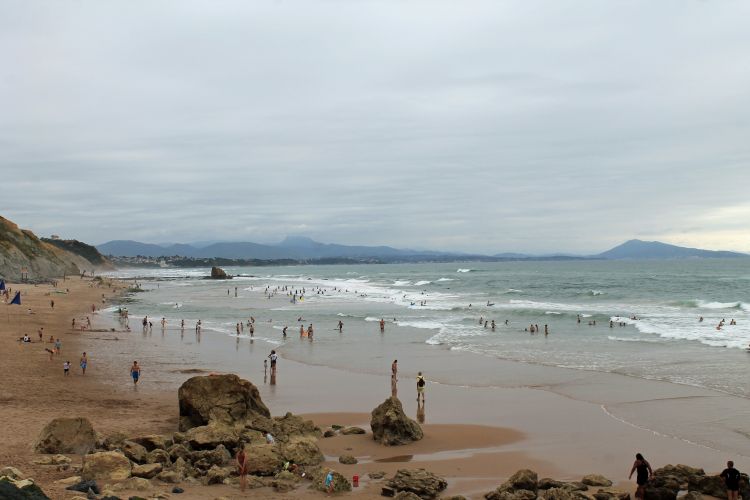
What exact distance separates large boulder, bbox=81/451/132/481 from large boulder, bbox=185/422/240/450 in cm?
187

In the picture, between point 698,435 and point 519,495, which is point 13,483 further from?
point 698,435

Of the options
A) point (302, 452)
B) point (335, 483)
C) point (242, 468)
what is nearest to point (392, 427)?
point (302, 452)

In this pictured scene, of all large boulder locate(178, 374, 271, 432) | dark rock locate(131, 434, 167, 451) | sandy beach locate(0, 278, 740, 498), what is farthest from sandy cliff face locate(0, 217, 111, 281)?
dark rock locate(131, 434, 167, 451)

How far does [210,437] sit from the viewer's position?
1388cm

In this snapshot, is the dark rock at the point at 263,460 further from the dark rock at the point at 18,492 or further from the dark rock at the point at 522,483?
the dark rock at the point at 522,483

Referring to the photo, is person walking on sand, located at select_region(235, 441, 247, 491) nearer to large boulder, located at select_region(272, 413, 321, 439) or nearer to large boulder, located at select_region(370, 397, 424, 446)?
large boulder, located at select_region(272, 413, 321, 439)

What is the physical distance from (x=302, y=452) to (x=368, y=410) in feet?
19.3

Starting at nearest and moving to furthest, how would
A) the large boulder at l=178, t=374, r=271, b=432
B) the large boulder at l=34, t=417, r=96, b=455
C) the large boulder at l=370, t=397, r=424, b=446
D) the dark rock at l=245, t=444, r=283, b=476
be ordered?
the dark rock at l=245, t=444, r=283, b=476 < the large boulder at l=34, t=417, r=96, b=455 < the large boulder at l=370, t=397, r=424, b=446 < the large boulder at l=178, t=374, r=271, b=432

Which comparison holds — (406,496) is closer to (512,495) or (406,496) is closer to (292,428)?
(512,495)

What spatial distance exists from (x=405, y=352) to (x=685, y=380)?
509 inches

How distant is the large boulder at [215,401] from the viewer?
1550 centimetres

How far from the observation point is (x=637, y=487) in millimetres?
11969

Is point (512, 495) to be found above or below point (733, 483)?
below

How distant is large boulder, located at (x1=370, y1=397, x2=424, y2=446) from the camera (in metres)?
15.1
